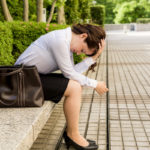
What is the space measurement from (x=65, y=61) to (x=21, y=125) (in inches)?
30.7

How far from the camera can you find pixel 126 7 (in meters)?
64.1

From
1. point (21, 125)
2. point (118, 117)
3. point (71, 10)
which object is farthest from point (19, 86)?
point (71, 10)

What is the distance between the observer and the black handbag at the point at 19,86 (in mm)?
2996

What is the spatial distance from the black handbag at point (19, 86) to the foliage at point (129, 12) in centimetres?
6275

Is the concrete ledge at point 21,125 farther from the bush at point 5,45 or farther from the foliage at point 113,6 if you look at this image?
the foliage at point 113,6

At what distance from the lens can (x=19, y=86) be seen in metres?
3.01

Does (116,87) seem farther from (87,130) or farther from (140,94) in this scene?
(87,130)

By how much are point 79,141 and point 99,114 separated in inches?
56.4

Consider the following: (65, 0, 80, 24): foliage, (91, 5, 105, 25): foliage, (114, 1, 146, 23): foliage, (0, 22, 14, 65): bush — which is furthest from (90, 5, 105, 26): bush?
(0, 22, 14, 65): bush

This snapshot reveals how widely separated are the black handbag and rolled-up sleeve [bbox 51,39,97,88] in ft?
0.81

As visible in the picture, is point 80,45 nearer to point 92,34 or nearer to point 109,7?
point 92,34

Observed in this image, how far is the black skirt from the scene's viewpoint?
123 inches

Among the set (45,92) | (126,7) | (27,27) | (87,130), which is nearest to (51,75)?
(45,92)

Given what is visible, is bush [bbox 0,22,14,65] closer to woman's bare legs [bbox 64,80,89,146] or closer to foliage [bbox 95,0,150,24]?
woman's bare legs [bbox 64,80,89,146]
